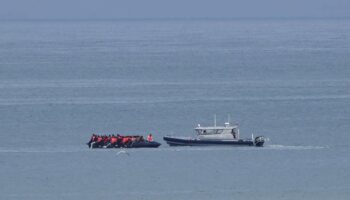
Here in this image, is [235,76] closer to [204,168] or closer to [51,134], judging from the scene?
[51,134]

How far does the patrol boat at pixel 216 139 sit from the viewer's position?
67062 millimetres

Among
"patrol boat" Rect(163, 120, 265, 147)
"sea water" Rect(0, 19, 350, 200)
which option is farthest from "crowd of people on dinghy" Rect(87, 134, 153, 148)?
"patrol boat" Rect(163, 120, 265, 147)

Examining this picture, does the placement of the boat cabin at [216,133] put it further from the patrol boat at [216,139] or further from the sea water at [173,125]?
the sea water at [173,125]

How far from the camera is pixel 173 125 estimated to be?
78.7 m

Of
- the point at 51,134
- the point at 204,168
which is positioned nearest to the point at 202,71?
the point at 51,134

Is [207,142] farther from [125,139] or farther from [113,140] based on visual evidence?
[113,140]

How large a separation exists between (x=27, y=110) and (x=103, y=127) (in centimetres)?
990

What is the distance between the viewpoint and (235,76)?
117438mm

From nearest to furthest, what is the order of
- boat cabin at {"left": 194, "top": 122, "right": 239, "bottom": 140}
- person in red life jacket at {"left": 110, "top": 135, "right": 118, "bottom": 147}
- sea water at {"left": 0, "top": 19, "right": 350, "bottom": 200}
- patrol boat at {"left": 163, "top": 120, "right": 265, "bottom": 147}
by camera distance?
1. sea water at {"left": 0, "top": 19, "right": 350, "bottom": 200}
2. person in red life jacket at {"left": 110, "top": 135, "right": 118, "bottom": 147}
3. patrol boat at {"left": 163, "top": 120, "right": 265, "bottom": 147}
4. boat cabin at {"left": 194, "top": 122, "right": 239, "bottom": 140}

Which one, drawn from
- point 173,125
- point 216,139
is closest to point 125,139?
point 216,139

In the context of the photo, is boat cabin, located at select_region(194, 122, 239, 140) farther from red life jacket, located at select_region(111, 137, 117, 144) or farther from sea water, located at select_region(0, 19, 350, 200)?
red life jacket, located at select_region(111, 137, 117, 144)

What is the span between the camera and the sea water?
55.3 m

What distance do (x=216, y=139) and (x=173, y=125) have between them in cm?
1102

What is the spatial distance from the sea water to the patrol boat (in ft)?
1.64
